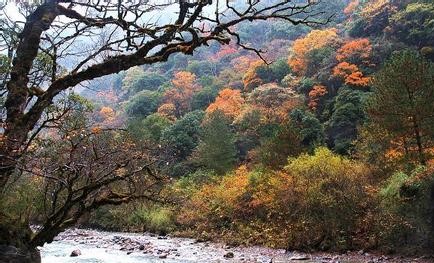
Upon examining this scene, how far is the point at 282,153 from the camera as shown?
27188mm

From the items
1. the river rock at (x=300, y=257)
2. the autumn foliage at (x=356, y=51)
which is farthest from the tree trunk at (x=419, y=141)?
the autumn foliage at (x=356, y=51)

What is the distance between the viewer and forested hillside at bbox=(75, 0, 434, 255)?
1962cm

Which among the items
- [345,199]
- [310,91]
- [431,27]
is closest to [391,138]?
[345,199]

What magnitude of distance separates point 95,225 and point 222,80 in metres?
29.5

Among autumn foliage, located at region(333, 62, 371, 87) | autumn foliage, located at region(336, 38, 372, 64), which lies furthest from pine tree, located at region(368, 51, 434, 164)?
autumn foliage, located at region(336, 38, 372, 64)

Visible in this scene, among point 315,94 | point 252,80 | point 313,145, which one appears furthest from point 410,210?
point 252,80

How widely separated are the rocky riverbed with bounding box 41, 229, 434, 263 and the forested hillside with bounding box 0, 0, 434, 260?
1236 mm

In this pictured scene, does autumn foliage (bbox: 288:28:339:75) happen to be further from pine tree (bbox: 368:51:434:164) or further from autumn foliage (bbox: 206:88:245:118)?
pine tree (bbox: 368:51:434:164)

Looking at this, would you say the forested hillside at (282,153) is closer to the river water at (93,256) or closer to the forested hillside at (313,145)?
the forested hillside at (313,145)

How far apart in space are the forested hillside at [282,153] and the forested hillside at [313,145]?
0.09 metres

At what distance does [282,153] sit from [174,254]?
984cm

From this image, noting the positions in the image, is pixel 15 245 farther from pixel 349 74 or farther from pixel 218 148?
pixel 349 74

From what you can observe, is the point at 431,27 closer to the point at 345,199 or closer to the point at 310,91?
the point at 310,91

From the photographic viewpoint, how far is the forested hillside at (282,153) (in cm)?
854
